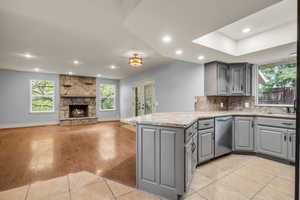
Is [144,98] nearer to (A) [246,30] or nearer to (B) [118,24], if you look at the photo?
(B) [118,24]

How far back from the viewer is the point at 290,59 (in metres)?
3.14

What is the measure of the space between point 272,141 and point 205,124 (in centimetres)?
143

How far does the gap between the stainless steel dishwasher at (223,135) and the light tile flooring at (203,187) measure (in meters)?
0.44

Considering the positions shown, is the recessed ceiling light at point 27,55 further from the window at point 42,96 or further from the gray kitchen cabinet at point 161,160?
the gray kitchen cabinet at point 161,160

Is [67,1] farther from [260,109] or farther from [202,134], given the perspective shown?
[260,109]

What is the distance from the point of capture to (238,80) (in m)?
3.64

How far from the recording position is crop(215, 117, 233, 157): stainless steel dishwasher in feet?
9.29

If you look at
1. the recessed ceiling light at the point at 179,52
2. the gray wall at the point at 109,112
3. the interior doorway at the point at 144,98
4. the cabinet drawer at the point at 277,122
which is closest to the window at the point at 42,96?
the gray wall at the point at 109,112

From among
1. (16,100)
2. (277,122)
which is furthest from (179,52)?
(16,100)

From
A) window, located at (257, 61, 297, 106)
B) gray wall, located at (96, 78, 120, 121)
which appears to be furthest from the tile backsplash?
gray wall, located at (96, 78, 120, 121)

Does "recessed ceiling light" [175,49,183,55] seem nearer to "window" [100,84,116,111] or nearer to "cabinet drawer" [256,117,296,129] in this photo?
"cabinet drawer" [256,117,296,129]

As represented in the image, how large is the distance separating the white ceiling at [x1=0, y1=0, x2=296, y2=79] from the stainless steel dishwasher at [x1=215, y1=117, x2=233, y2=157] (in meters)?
1.42

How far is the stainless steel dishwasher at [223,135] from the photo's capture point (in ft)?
9.29

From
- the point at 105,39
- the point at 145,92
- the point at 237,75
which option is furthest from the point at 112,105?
the point at 237,75
